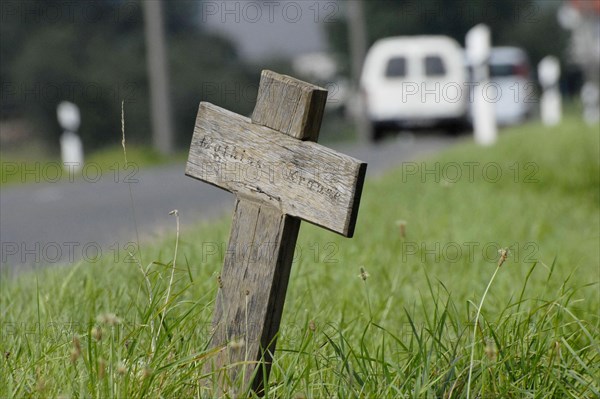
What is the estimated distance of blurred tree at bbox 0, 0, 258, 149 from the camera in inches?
1458

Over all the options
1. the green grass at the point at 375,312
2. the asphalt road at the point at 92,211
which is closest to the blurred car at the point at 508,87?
the asphalt road at the point at 92,211

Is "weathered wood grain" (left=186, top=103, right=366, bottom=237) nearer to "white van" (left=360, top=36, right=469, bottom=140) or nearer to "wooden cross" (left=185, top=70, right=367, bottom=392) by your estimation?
"wooden cross" (left=185, top=70, right=367, bottom=392)

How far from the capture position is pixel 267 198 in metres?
2.93

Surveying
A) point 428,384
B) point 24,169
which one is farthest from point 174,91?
point 428,384

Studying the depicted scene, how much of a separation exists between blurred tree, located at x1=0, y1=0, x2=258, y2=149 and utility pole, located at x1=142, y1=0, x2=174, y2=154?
999 centimetres

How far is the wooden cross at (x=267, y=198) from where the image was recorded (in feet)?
9.25

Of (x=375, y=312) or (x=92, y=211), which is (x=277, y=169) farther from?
(x=92, y=211)

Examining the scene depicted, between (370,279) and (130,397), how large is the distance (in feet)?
8.39

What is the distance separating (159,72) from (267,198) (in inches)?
859

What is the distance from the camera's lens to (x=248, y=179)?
2971mm

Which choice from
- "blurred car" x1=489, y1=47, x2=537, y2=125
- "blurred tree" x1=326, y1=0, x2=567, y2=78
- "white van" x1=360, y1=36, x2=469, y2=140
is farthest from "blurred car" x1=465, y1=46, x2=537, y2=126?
"blurred tree" x1=326, y1=0, x2=567, y2=78

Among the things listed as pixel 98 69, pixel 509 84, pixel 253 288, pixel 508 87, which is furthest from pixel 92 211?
pixel 98 69

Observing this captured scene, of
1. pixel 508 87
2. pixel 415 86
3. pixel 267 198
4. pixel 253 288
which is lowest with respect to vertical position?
pixel 253 288

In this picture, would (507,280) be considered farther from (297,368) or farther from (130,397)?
(130,397)
